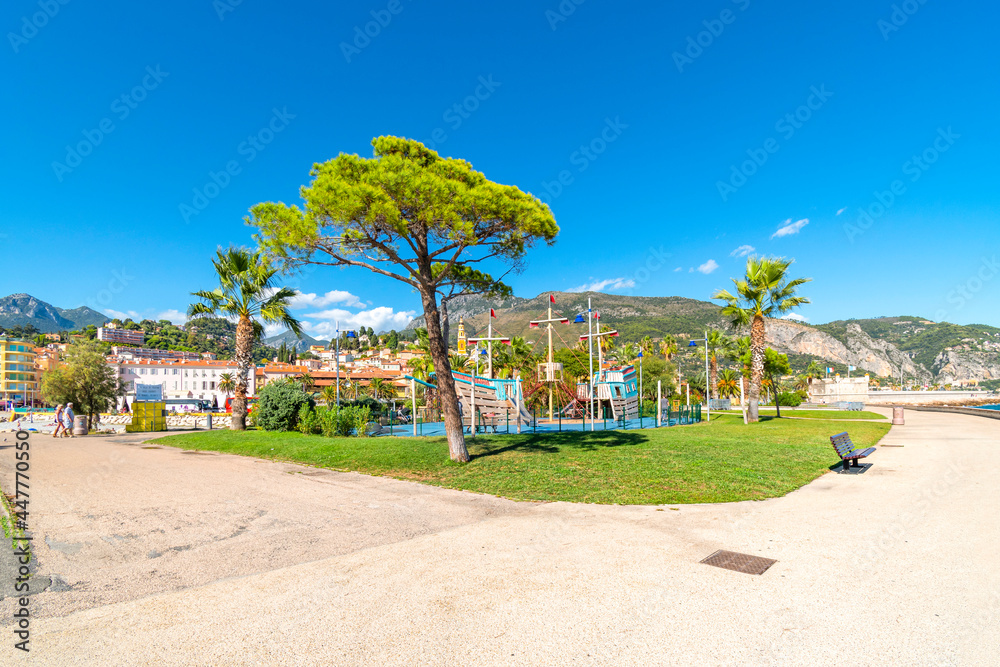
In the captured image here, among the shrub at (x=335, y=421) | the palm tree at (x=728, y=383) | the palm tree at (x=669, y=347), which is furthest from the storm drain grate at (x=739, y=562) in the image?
the palm tree at (x=669, y=347)

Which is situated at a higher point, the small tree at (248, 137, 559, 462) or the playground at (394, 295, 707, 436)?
the small tree at (248, 137, 559, 462)

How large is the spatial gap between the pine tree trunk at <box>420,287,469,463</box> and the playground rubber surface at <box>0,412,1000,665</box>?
3353 millimetres

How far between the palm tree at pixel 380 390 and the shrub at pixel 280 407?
5183cm

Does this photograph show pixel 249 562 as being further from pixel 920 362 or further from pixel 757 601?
pixel 920 362

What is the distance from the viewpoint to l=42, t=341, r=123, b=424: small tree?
26.3m

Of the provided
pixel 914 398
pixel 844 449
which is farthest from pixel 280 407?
pixel 914 398

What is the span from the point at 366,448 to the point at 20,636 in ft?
35.4

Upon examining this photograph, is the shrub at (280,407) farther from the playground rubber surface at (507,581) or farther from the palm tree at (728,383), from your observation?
the palm tree at (728,383)

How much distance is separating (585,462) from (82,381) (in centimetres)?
2781

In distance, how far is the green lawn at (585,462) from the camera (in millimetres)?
9117

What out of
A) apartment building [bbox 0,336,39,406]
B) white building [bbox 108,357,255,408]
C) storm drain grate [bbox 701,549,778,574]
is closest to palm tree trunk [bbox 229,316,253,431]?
storm drain grate [bbox 701,549,778,574]

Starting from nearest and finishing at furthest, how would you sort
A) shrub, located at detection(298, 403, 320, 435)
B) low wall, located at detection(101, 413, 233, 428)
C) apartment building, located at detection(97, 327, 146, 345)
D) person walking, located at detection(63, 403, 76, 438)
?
shrub, located at detection(298, 403, 320, 435) < person walking, located at detection(63, 403, 76, 438) < low wall, located at detection(101, 413, 233, 428) < apartment building, located at detection(97, 327, 146, 345)

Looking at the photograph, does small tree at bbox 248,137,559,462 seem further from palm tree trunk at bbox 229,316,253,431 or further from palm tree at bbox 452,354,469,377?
palm tree at bbox 452,354,469,377

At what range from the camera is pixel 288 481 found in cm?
1077
